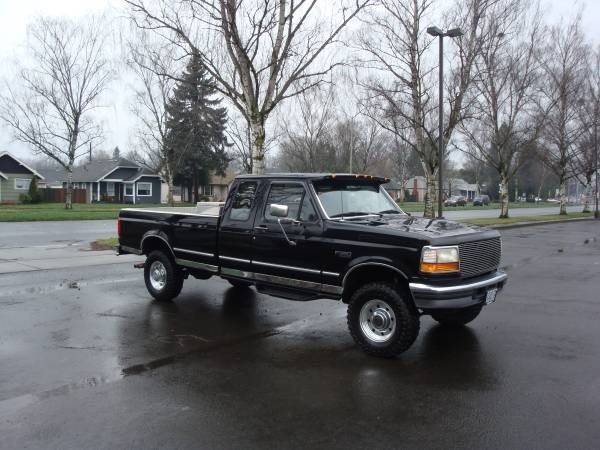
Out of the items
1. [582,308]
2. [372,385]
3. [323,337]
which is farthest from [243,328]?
[582,308]

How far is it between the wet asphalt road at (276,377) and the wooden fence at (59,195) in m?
50.6

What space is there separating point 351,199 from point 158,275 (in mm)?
3593

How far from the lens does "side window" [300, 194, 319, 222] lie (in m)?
6.36

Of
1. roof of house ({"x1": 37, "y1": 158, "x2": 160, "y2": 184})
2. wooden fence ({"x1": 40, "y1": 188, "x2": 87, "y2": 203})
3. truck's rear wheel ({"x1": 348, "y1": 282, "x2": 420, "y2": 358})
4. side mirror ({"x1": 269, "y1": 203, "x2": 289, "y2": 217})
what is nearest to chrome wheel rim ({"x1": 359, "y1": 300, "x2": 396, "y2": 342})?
truck's rear wheel ({"x1": 348, "y1": 282, "x2": 420, "y2": 358})

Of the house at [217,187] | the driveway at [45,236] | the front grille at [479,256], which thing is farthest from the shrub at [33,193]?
the front grille at [479,256]

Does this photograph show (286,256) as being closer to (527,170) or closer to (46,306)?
(46,306)

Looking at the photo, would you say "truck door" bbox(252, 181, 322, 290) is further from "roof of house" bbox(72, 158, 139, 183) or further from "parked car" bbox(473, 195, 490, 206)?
"parked car" bbox(473, 195, 490, 206)

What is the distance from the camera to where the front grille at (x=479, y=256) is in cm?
568

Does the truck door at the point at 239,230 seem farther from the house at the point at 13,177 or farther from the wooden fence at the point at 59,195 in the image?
the wooden fence at the point at 59,195

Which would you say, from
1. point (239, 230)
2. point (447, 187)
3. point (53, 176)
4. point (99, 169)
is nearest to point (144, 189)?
point (99, 169)

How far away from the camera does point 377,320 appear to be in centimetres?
582

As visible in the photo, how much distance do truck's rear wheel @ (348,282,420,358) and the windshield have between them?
41.9 inches

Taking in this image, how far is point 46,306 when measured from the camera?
7992 millimetres

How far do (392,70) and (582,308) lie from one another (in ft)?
54.0
